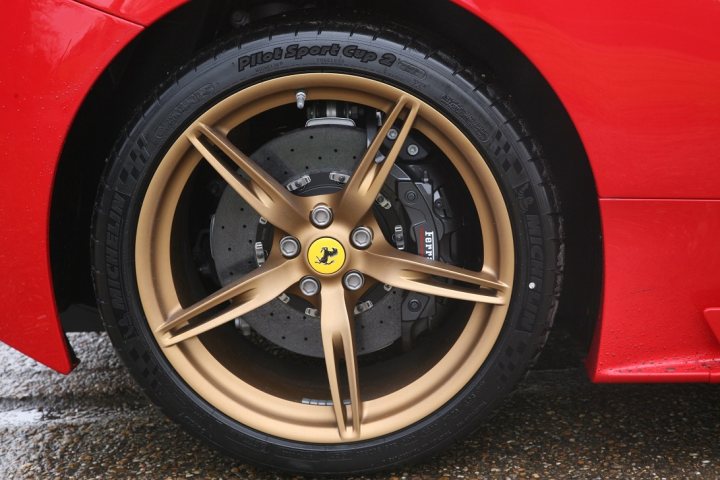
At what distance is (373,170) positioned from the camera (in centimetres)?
178

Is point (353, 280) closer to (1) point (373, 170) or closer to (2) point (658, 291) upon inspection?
(1) point (373, 170)

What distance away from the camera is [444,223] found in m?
1.93

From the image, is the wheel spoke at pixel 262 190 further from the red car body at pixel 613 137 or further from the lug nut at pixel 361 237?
the red car body at pixel 613 137

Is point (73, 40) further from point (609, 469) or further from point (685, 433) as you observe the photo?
point (685, 433)

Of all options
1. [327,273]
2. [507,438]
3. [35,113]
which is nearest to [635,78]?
[327,273]

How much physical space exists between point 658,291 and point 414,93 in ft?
2.19

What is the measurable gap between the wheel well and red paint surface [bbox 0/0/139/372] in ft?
0.28

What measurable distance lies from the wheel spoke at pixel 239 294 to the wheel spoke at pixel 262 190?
104 mm

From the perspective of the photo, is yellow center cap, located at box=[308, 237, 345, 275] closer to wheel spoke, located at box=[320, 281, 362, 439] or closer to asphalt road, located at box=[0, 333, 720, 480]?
wheel spoke, located at box=[320, 281, 362, 439]

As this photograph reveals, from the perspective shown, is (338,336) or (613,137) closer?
(613,137)

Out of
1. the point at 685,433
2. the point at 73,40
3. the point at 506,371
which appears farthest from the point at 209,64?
the point at 685,433

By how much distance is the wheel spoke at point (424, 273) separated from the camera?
1774mm

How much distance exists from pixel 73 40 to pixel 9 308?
60 centimetres

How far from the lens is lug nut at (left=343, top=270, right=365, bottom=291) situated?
1811mm
